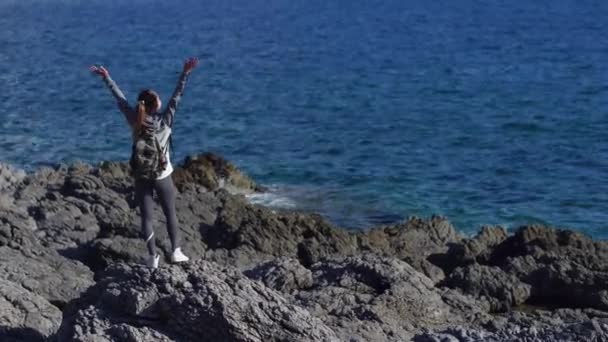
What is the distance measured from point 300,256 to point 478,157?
573 inches

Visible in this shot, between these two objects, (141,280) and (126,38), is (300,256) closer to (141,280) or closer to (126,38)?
(141,280)

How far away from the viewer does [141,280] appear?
1004cm

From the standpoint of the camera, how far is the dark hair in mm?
12375

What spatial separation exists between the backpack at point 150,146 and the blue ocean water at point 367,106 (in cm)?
1060

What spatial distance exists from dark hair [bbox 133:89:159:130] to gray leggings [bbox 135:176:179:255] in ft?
2.30

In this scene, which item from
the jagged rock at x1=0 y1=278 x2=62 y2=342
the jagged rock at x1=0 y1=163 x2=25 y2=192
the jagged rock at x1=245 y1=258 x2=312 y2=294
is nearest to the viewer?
the jagged rock at x1=0 y1=278 x2=62 y2=342

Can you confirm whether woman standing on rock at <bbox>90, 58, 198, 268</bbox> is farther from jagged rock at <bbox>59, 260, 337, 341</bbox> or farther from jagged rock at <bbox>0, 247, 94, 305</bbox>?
jagged rock at <bbox>59, 260, 337, 341</bbox>

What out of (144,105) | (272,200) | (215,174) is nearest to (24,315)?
(144,105)

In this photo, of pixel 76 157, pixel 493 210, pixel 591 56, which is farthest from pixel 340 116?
pixel 591 56

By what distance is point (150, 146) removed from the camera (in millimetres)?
12398

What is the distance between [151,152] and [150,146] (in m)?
0.06

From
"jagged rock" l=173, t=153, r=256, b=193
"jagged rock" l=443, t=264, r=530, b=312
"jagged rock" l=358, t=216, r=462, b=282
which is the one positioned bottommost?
"jagged rock" l=173, t=153, r=256, b=193

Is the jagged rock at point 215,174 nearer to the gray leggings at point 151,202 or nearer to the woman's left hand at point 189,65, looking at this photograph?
the gray leggings at point 151,202

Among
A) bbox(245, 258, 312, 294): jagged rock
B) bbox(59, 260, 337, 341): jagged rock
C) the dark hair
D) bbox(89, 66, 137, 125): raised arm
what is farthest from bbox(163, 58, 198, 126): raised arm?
bbox(59, 260, 337, 341): jagged rock
